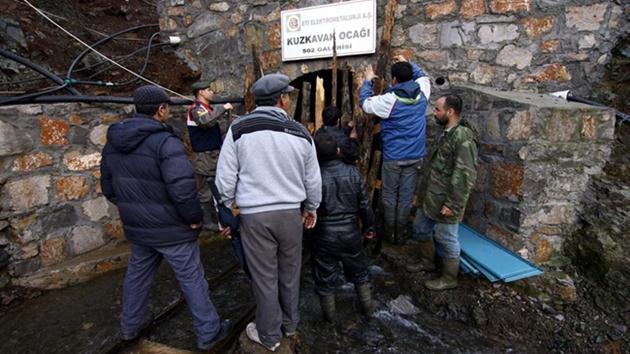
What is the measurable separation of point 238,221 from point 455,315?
6.94 feet

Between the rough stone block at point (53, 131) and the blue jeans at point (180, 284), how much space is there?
1789mm

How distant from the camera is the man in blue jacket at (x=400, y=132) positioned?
3773 mm

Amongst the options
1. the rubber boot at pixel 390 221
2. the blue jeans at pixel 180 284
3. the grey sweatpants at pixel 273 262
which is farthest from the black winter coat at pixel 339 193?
the rubber boot at pixel 390 221

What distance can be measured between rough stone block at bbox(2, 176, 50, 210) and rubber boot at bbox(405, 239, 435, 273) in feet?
12.7

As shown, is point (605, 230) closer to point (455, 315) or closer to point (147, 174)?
point (455, 315)

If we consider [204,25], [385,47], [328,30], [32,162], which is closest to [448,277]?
[385,47]

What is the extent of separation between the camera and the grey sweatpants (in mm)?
2443

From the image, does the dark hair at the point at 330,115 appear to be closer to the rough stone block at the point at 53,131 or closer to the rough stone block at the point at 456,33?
the rough stone block at the point at 456,33

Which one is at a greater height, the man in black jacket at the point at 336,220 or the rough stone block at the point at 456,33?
the rough stone block at the point at 456,33

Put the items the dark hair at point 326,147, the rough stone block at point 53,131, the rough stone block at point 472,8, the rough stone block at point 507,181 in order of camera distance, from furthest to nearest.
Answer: the rough stone block at point 472,8 < the rough stone block at point 53,131 < the rough stone block at point 507,181 < the dark hair at point 326,147

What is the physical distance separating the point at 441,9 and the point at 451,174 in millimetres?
2073

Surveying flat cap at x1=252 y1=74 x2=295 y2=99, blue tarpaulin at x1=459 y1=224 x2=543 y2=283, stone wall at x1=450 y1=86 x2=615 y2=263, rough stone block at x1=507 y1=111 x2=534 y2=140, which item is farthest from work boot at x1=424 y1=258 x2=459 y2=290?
flat cap at x1=252 y1=74 x2=295 y2=99

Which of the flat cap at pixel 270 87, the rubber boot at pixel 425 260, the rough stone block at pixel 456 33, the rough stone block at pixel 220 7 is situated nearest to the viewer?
the flat cap at pixel 270 87

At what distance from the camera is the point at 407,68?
3.72 m
